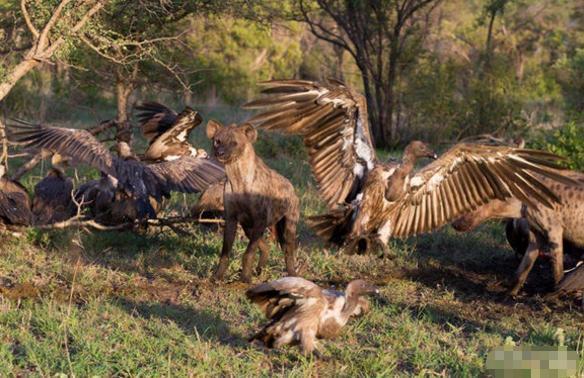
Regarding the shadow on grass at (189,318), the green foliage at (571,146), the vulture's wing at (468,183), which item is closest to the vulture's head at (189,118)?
the vulture's wing at (468,183)

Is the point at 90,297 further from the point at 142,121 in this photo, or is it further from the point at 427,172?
the point at 142,121

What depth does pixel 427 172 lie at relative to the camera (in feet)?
23.9

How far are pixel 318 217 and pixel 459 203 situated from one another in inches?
45.5

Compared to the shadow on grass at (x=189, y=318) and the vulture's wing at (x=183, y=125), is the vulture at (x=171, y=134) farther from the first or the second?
the shadow on grass at (x=189, y=318)

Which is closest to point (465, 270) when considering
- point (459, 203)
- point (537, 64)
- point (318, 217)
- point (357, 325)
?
point (459, 203)

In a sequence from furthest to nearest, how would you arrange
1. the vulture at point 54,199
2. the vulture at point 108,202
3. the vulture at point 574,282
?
the vulture at point 54,199 < the vulture at point 108,202 < the vulture at point 574,282

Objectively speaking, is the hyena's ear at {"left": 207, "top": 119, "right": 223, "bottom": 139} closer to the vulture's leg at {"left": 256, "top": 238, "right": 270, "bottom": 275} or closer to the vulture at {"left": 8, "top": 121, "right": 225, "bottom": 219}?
the vulture's leg at {"left": 256, "top": 238, "right": 270, "bottom": 275}

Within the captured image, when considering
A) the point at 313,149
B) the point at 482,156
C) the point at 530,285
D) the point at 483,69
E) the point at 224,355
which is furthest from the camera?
the point at 483,69

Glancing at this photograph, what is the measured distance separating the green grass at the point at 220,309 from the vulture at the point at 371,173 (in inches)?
23.4

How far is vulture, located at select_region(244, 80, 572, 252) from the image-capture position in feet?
23.1

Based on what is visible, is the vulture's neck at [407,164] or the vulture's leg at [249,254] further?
the vulture's neck at [407,164]

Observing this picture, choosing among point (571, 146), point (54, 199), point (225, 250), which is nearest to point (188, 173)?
point (54, 199)

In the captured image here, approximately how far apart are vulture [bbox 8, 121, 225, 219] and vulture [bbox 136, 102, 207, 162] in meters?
0.37

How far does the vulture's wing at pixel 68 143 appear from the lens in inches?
307
